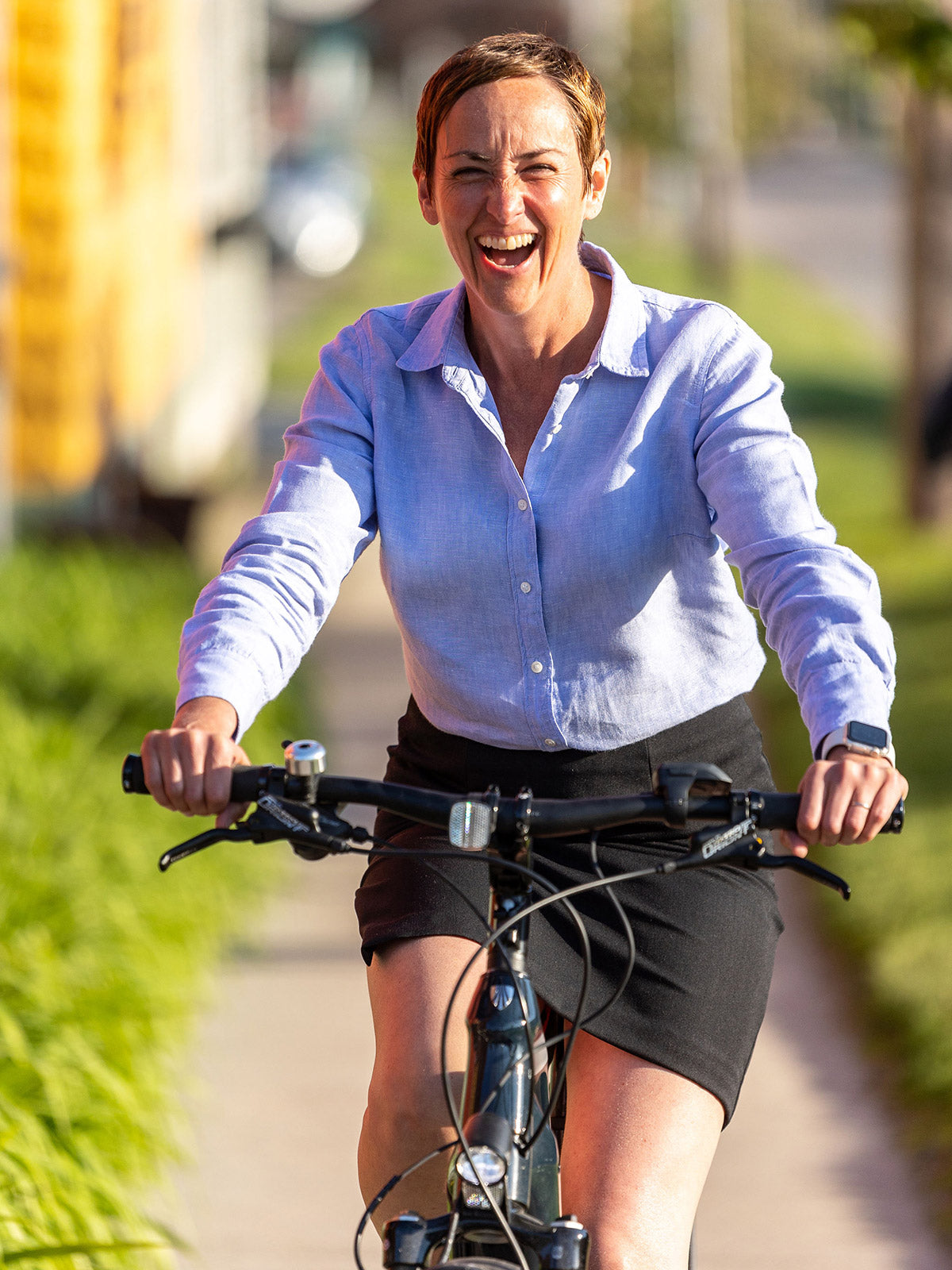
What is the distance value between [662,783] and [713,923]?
0.47m

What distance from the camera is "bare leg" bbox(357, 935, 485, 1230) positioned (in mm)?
2281

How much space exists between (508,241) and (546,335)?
212 millimetres

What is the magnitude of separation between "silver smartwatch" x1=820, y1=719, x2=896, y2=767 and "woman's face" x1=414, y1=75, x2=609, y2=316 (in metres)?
0.76

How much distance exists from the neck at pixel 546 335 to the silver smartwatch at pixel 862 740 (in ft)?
2.40

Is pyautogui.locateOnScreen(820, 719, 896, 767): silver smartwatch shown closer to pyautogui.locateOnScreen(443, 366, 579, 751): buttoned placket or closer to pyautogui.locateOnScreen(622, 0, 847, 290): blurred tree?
pyautogui.locateOnScreen(443, 366, 579, 751): buttoned placket

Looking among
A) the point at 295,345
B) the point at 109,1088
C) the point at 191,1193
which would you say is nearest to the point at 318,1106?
the point at 191,1193

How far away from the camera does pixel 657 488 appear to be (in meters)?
2.51

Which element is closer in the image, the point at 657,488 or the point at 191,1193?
the point at 657,488

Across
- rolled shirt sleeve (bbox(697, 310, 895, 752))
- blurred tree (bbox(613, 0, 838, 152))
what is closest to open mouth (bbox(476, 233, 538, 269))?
rolled shirt sleeve (bbox(697, 310, 895, 752))

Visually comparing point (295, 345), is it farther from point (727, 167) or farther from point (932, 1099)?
point (932, 1099)

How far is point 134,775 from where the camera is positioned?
2.15 meters

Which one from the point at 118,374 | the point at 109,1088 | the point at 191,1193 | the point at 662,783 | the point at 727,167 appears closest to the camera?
the point at 662,783

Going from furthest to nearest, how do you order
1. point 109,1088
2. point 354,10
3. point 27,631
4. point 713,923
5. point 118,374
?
point 354,10
point 118,374
point 27,631
point 109,1088
point 713,923

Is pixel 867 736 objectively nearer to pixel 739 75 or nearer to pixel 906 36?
pixel 906 36
